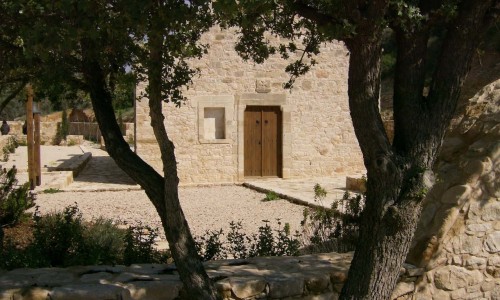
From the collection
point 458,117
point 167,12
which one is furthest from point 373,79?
point 458,117

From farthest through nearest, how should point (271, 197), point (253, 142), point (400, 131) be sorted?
point (253, 142) → point (271, 197) → point (400, 131)

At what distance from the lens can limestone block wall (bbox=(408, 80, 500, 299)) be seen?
14.2ft

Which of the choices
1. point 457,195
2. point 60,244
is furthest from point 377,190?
point 60,244

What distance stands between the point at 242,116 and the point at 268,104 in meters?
0.74

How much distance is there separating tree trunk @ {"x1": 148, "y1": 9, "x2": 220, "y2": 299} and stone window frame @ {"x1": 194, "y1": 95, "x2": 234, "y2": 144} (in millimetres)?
9723

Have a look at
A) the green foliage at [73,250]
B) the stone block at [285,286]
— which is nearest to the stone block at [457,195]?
the stone block at [285,286]

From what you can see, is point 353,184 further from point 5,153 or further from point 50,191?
point 5,153

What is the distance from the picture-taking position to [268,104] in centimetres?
1344

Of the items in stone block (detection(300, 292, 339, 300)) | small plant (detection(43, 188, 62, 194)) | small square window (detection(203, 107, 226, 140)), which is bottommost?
stone block (detection(300, 292, 339, 300))

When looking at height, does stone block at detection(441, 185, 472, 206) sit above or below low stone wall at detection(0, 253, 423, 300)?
above

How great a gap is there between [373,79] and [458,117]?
83.1 inches

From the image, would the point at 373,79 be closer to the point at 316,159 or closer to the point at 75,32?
the point at 75,32

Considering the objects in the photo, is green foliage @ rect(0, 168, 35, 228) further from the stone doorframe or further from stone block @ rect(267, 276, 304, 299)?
the stone doorframe

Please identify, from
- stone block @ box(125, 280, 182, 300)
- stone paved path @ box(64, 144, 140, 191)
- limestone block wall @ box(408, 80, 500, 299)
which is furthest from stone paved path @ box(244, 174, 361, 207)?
stone block @ box(125, 280, 182, 300)
